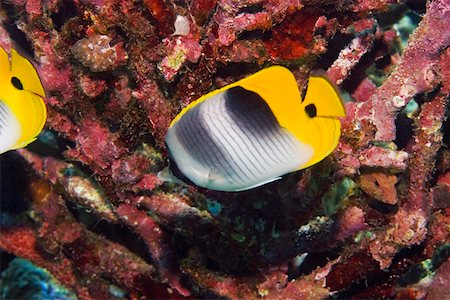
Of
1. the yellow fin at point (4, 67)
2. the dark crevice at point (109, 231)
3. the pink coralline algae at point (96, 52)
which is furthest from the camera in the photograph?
the dark crevice at point (109, 231)

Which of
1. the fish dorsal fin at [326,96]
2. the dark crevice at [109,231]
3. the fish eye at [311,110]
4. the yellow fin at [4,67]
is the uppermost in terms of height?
the fish dorsal fin at [326,96]

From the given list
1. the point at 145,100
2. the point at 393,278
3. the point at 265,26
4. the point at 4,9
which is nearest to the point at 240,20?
the point at 265,26

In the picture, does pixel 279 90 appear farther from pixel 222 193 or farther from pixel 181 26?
pixel 222 193

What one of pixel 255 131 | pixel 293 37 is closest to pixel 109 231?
pixel 293 37

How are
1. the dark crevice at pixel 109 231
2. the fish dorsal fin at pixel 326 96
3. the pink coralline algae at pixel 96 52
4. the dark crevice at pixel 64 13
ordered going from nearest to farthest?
the fish dorsal fin at pixel 326 96 → the pink coralline algae at pixel 96 52 → the dark crevice at pixel 64 13 → the dark crevice at pixel 109 231

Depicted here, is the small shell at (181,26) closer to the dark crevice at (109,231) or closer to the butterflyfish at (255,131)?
the butterflyfish at (255,131)

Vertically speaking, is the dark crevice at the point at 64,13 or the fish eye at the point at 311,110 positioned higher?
the fish eye at the point at 311,110

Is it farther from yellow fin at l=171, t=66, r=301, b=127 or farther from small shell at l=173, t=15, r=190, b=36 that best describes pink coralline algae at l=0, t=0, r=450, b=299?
yellow fin at l=171, t=66, r=301, b=127

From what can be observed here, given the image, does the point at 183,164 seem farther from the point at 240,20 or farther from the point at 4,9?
the point at 4,9

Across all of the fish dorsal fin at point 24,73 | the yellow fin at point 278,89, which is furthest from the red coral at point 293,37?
the fish dorsal fin at point 24,73
